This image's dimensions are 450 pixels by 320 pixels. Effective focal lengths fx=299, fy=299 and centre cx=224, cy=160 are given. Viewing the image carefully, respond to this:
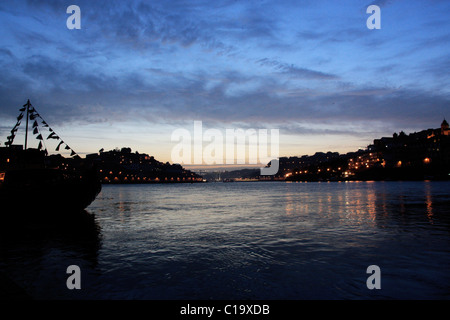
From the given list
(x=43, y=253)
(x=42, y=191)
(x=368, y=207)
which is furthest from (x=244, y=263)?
(x=368, y=207)

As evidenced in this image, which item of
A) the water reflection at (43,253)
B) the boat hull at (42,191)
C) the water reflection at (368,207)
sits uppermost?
the boat hull at (42,191)

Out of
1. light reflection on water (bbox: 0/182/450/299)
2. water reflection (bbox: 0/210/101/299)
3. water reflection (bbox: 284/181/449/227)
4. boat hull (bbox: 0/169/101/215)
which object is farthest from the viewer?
boat hull (bbox: 0/169/101/215)

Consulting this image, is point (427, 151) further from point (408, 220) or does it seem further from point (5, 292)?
point (5, 292)

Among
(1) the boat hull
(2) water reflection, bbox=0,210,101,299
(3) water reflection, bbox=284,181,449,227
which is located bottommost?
(3) water reflection, bbox=284,181,449,227

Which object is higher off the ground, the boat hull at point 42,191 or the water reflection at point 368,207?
the boat hull at point 42,191

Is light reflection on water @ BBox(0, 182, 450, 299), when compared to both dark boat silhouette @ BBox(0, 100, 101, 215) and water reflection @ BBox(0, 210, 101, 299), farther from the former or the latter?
dark boat silhouette @ BBox(0, 100, 101, 215)

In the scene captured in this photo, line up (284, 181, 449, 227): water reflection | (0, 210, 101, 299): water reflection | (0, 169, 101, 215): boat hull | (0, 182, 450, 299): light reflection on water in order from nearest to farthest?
(0, 182, 450, 299): light reflection on water
(0, 210, 101, 299): water reflection
(284, 181, 449, 227): water reflection
(0, 169, 101, 215): boat hull

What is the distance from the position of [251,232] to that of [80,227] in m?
12.0

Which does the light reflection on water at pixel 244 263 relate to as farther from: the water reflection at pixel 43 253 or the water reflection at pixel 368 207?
the water reflection at pixel 368 207

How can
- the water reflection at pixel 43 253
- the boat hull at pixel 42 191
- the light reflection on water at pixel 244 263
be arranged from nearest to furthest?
the light reflection on water at pixel 244 263
the water reflection at pixel 43 253
the boat hull at pixel 42 191

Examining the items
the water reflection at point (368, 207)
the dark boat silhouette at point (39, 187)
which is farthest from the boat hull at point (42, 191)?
the water reflection at point (368, 207)

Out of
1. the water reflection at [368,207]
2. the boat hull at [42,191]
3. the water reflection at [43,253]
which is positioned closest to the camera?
the water reflection at [43,253]

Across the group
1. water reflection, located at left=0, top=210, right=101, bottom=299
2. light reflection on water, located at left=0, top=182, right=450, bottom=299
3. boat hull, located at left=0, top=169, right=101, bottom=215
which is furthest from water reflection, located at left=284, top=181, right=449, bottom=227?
boat hull, located at left=0, top=169, right=101, bottom=215
